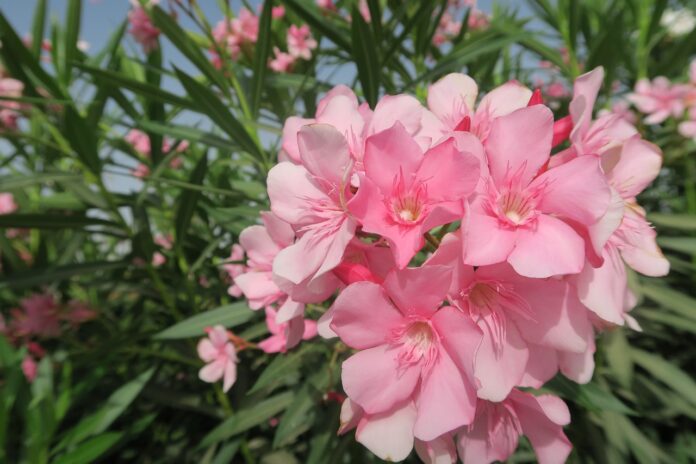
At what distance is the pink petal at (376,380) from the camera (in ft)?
1.60

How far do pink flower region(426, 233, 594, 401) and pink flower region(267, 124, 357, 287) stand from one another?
0.11 metres

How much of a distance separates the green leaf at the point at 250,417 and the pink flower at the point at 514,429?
630mm

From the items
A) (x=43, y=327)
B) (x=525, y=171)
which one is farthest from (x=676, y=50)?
(x=43, y=327)

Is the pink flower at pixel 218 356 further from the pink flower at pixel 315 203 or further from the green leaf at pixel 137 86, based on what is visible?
the pink flower at pixel 315 203

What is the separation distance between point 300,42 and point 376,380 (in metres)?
1.20

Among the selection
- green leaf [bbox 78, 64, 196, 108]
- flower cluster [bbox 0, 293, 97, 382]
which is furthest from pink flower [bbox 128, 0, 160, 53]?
flower cluster [bbox 0, 293, 97, 382]

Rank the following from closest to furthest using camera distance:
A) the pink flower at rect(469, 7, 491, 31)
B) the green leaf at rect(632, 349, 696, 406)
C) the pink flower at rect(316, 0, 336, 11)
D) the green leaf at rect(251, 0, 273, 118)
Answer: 1. the green leaf at rect(251, 0, 273, 118)
2. the green leaf at rect(632, 349, 696, 406)
3. the pink flower at rect(316, 0, 336, 11)
4. the pink flower at rect(469, 7, 491, 31)

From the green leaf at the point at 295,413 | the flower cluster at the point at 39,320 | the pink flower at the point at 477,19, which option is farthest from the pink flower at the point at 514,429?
the pink flower at the point at 477,19

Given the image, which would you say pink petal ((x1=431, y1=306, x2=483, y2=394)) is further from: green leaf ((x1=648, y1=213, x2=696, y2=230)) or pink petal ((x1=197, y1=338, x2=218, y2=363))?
green leaf ((x1=648, y1=213, x2=696, y2=230))

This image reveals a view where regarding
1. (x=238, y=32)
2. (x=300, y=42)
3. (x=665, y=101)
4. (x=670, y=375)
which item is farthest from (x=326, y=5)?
(x=670, y=375)

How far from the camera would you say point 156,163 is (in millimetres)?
1293

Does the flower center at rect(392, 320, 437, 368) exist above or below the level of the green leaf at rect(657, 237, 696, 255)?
above

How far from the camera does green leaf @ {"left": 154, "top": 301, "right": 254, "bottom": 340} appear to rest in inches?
39.5

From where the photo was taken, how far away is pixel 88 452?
0.92 meters
